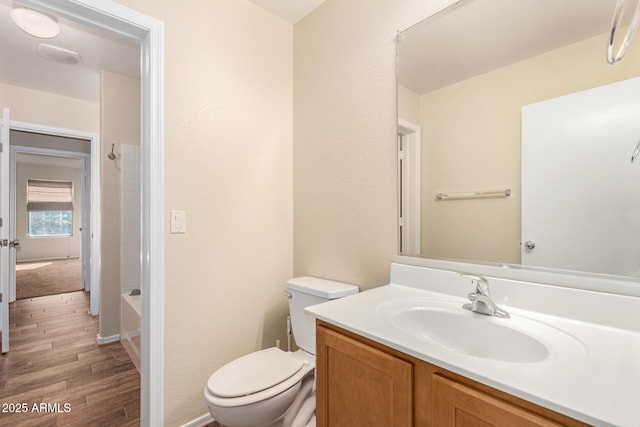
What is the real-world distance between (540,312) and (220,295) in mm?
1460

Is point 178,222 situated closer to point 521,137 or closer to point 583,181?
point 521,137

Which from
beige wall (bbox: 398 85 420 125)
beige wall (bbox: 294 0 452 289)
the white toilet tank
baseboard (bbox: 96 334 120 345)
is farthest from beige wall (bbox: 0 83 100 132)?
beige wall (bbox: 398 85 420 125)

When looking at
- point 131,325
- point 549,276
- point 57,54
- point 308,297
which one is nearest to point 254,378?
point 308,297

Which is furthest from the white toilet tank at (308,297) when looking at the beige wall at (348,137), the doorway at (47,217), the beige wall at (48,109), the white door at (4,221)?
the doorway at (47,217)

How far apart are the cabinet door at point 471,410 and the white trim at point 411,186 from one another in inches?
29.1

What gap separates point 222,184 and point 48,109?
282 cm

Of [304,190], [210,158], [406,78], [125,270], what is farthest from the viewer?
[125,270]

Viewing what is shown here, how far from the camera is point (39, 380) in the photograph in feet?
6.47

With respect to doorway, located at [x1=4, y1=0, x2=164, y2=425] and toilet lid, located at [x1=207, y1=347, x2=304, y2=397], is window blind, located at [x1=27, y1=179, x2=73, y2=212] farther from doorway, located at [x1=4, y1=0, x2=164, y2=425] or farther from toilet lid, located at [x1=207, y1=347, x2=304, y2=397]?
toilet lid, located at [x1=207, y1=347, x2=304, y2=397]

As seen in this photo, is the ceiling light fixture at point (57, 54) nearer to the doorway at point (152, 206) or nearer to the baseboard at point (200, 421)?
the doorway at point (152, 206)

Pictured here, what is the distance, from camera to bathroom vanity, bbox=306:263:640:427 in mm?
542

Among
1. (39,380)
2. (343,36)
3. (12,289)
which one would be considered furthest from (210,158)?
(12,289)

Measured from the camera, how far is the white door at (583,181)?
855mm

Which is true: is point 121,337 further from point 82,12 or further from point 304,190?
point 82,12
